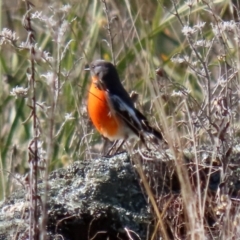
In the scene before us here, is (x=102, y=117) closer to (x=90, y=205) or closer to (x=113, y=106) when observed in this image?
(x=113, y=106)

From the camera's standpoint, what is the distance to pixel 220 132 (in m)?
3.21

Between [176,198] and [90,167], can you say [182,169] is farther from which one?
[90,167]

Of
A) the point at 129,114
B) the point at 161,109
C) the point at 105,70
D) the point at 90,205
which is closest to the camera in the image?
the point at 161,109

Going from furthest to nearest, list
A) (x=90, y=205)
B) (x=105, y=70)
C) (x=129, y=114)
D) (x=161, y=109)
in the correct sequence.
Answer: (x=105, y=70) → (x=129, y=114) → (x=90, y=205) → (x=161, y=109)

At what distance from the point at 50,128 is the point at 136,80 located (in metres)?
3.92

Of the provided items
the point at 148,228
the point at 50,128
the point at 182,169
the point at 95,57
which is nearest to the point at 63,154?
the point at 95,57

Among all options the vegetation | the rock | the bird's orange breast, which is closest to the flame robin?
the bird's orange breast

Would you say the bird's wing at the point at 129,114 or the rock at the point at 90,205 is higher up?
the bird's wing at the point at 129,114

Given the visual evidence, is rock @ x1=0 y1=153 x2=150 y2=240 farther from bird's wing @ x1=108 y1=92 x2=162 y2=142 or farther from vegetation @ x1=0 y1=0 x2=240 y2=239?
bird's wing @ x1=108 y1=92 x2=162 y2=142

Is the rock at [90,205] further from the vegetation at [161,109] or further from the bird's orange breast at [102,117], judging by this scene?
the bird's orange breast at [102,117]

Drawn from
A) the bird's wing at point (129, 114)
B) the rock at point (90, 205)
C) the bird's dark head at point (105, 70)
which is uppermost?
the bird's dark head at point (105, 70)

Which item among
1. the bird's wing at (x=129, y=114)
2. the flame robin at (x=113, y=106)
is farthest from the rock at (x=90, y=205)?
the flame robin at (x=113, y=106)

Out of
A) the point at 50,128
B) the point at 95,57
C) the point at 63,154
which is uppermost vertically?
the point at 95,57

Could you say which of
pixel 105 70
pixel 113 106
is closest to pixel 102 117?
pixel 105 70
